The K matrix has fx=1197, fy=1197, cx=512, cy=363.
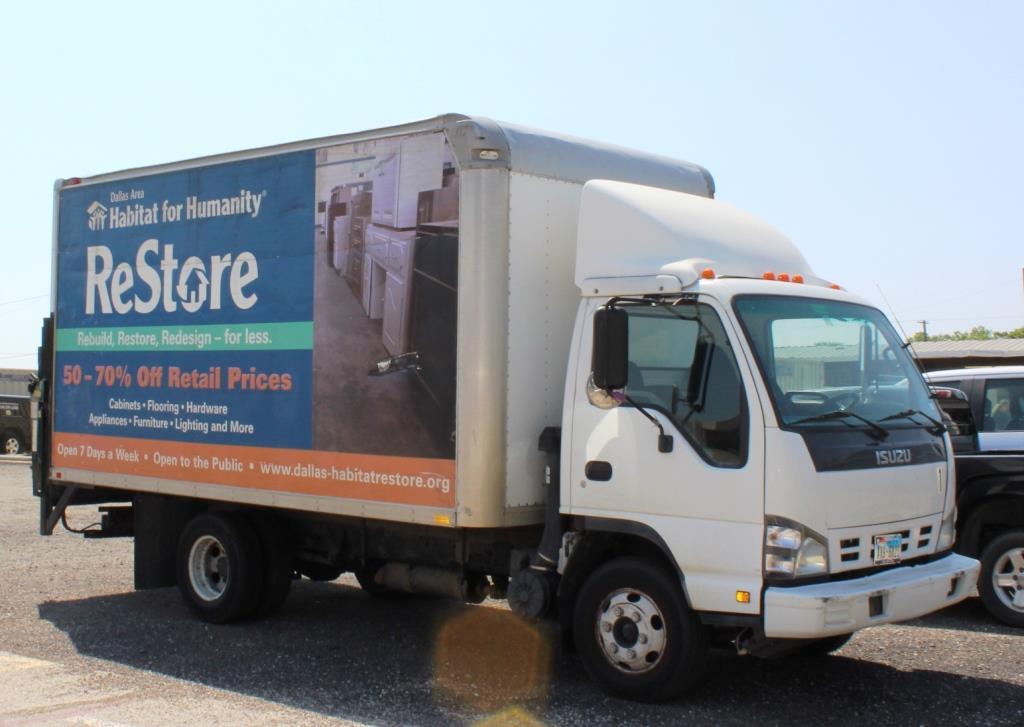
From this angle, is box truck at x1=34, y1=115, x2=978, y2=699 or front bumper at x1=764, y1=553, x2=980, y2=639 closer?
front bumper at x1=764, y1=553, x2=980, y2=639

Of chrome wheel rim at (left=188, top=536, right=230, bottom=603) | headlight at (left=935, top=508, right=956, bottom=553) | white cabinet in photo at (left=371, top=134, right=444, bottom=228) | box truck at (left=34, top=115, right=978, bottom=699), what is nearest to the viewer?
box truck at (left=34, top=115, right=978, bottom=699)

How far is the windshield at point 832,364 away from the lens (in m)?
6.41

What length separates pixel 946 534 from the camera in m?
7.14

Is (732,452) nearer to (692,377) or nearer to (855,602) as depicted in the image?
(692,377)

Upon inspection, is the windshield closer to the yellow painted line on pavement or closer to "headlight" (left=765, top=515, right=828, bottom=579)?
"headlight" (left=765, top=515, right=828, bottom=579)

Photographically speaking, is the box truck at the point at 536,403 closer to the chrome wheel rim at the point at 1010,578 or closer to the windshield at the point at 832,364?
the windshield at the point at 832,364

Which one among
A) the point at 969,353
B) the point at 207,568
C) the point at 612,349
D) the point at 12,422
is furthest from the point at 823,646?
the point at 12,422

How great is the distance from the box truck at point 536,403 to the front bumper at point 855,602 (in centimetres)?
2

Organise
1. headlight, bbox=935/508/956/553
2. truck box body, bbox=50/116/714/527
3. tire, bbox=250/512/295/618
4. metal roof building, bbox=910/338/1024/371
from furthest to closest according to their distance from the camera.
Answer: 1. metal roof building, bbox=910/338/1024/371
2. tire, bbox=250/512/295/618
3. truck box body, bbox=50/116/714/527
4. headlight, bbox=935/508/956/553

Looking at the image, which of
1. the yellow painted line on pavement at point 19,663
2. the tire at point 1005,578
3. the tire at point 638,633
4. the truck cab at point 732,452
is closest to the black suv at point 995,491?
the tire at point 1005,578

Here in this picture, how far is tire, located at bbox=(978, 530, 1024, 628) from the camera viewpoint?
356 inches

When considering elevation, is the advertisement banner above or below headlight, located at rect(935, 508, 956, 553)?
above

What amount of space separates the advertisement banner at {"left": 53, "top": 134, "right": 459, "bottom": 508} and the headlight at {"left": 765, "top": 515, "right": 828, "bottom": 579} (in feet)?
6.55

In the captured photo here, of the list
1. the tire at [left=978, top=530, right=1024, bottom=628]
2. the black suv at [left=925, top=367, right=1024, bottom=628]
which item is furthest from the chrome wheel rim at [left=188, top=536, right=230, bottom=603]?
→ the tire at [left=978, top=530, right=1024, bottom=628]
